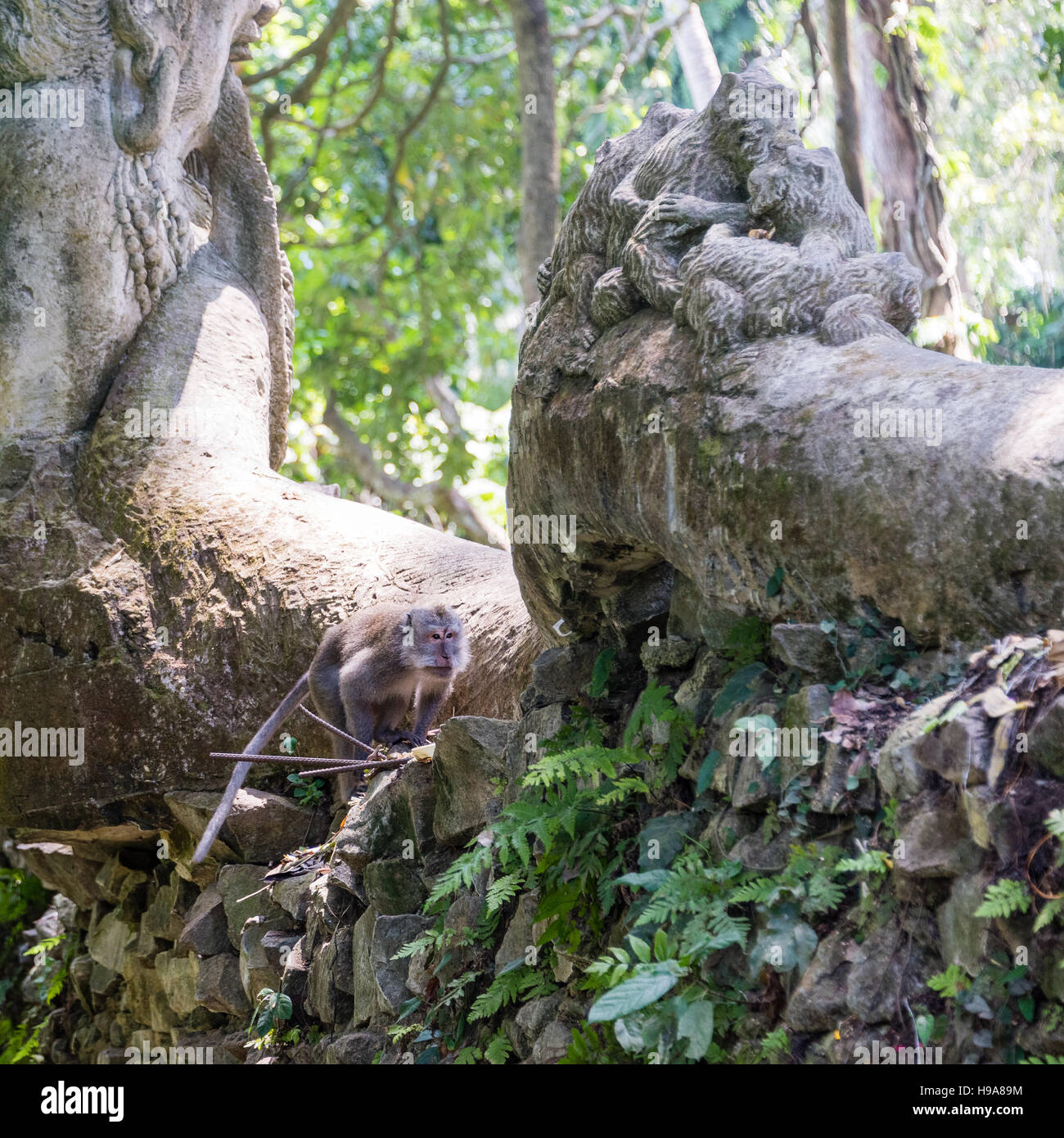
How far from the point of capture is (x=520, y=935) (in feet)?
10.5

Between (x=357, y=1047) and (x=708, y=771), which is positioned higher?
(x=708, y=771)

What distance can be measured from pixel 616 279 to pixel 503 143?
10089mm

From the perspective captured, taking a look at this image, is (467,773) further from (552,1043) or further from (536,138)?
(536,138)

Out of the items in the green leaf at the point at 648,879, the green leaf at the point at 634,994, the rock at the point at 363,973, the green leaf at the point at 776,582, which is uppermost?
the green leaf at the point at 776,582

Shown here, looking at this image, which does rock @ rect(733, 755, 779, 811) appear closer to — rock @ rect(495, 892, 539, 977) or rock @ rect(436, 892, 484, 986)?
rock @ rect(495, 892, 539, 977)

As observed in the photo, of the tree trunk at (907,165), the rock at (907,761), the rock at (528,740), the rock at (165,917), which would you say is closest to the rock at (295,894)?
the rock at (165,917)

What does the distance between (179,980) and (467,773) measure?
7.40 ft

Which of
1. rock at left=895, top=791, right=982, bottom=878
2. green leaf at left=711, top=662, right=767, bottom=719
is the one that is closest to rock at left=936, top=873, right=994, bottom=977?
rock at left=895, top=791, right=982, bottom=878

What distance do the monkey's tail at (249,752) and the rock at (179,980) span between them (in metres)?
0.55

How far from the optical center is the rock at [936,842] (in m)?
2.08

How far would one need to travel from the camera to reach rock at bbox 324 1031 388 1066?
11.5 feet

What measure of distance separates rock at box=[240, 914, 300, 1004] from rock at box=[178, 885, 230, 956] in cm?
36

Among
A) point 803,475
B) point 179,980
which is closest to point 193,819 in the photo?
point 179,980

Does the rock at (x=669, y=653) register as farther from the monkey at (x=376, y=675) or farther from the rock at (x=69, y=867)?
the rock at (x=69, y=867)
